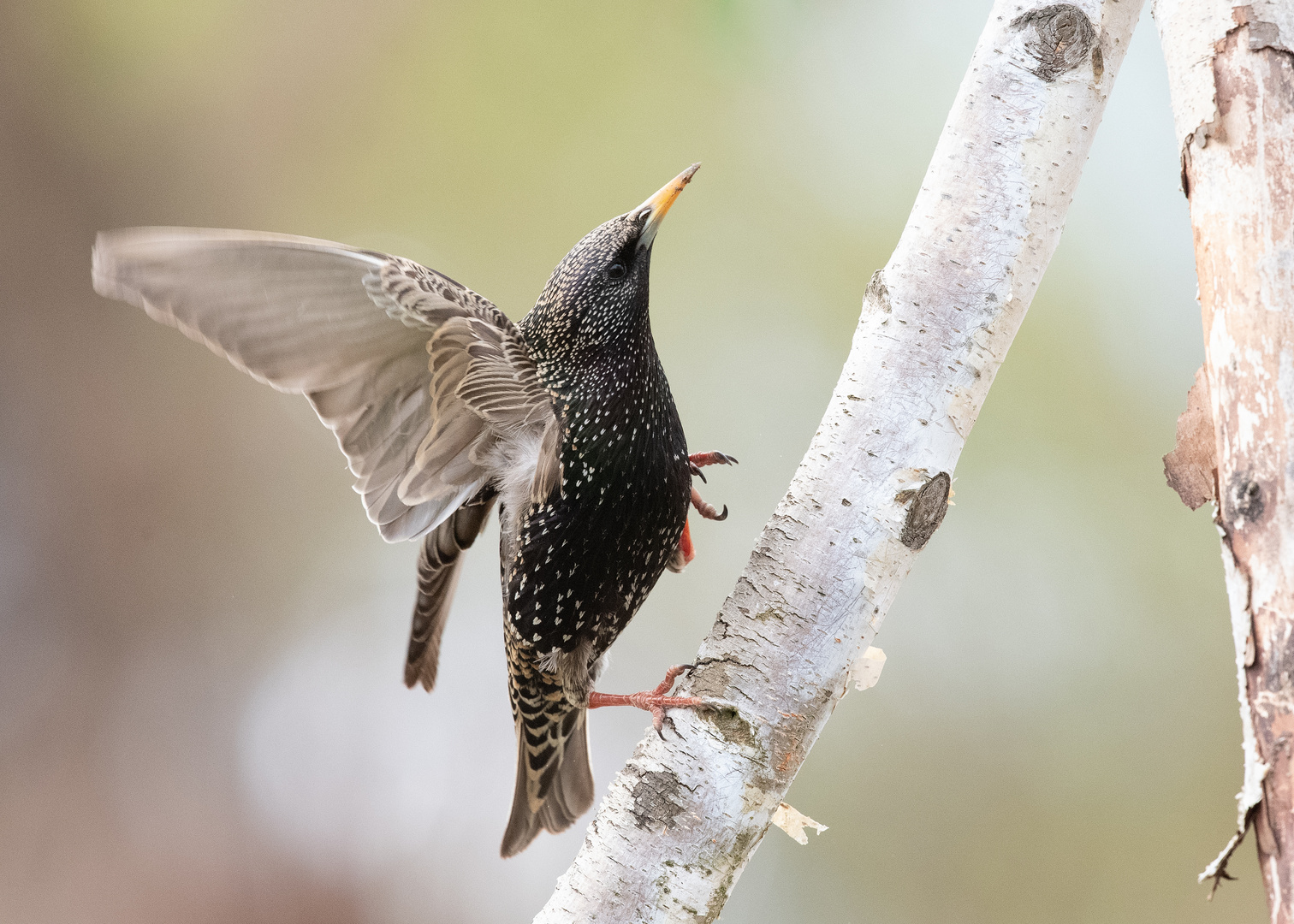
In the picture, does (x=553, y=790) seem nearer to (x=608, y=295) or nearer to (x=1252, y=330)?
(x=608, y=295)

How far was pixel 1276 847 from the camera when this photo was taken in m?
0.85

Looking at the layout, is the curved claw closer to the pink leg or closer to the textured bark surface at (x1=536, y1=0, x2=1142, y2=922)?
the pink leg

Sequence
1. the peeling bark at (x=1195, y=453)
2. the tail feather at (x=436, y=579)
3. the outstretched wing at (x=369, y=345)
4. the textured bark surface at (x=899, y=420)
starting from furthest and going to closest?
1. the tail feather at (x=436, y=579)
2. the outstretched wing at (x=369, y=345)
3. the textured bark surface at (x=899, y=420)
4. the peeling bark at (x=1195, y=453)

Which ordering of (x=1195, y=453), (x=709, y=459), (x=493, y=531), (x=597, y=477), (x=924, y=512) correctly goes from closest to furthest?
(x=1195, y=453) < (x=924, y=512) < (x=597, y=477) < (x=709, y=459) < (x=493, y=531)

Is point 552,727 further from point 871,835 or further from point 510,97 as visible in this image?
point 510,97

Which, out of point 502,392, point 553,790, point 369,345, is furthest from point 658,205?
point 553,790

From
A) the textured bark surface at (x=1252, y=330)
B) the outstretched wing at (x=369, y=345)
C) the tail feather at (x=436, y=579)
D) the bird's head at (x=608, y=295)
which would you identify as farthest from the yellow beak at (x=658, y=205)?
the textured bark surface at (x=1252, y=330)

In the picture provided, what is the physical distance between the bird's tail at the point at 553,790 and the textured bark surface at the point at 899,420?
57 centimetres

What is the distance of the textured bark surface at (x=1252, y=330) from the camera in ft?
2.88

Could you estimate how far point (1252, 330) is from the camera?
98 cm

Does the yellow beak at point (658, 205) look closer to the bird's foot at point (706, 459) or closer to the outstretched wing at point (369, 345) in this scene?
the outstretched wing at point (369, 345)

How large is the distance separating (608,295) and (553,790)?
3.23ft

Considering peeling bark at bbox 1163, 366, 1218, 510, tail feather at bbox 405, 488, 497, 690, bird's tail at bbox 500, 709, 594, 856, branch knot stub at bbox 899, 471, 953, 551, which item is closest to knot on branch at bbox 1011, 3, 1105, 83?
peeling bark at bbox 1163, 366, 1218, 510

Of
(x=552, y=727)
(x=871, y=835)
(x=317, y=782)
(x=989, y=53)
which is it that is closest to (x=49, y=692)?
(x=317, y=782)
